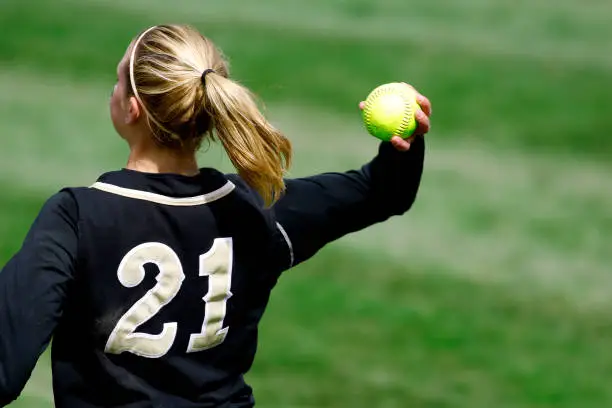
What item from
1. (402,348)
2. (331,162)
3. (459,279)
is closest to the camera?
(402,348)

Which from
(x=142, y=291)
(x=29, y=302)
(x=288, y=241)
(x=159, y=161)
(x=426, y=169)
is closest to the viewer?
(x=29, y=302)

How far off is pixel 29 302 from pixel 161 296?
0.35 metres

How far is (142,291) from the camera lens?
264cm

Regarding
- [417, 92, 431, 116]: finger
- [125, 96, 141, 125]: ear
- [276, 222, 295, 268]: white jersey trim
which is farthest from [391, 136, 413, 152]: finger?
[125, 96, 141, 125]: ear

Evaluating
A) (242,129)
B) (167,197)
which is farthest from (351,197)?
(167,197)

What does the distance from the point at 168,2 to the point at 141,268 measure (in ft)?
21.1

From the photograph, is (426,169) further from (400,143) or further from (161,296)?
(161,296)

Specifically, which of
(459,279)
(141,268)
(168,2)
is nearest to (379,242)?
(459,279)

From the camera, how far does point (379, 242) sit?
6.41 metres

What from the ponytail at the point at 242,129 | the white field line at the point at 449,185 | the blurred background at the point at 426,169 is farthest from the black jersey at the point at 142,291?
the white field line at the point at 449,185

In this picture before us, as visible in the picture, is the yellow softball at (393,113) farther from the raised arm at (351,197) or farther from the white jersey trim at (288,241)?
the white jersey trim at (288,241)

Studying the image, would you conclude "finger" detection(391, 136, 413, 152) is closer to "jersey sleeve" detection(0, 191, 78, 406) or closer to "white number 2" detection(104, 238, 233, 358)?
"white number 2" detection(104, 238, 233, 358)

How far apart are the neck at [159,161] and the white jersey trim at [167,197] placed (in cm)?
8

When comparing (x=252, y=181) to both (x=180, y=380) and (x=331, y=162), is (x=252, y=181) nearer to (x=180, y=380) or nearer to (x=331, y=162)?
(x=180, y=380)
